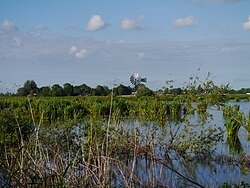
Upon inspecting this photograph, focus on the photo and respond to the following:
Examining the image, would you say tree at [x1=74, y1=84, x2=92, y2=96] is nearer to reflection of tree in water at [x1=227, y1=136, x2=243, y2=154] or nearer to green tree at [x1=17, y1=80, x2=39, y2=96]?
green tree at [x1=17, y1=80, x2=39, y2=96]

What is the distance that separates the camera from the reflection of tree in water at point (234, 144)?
1233 centimetres

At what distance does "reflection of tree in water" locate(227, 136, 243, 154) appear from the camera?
12334 millimetres

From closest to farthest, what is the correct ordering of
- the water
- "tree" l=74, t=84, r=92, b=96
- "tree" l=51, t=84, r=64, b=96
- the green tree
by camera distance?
the water
the green tree
"tree" l=74, t=84, r=92, b=96
"tree" l=51, t=84, r=64, b=96

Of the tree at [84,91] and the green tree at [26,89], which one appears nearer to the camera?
the green tree at [26,89]

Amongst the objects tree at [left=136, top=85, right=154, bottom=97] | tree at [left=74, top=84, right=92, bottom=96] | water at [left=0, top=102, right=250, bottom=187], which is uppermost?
tree at [left=74, top=84, right=92, bottom=96]

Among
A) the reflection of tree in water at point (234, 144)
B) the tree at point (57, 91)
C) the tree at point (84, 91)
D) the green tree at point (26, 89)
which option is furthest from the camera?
the tree at point (57, 91)

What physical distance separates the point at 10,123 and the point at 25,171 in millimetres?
5503

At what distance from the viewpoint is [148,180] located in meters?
6.39

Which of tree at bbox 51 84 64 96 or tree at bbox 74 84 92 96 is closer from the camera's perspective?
tree at bbox 74 84 92 96

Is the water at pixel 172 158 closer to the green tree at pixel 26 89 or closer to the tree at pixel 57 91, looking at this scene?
the green tree at pixel 26 89

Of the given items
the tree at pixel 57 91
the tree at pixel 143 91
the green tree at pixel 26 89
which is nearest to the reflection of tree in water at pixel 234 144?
the tree at pixel 143 91

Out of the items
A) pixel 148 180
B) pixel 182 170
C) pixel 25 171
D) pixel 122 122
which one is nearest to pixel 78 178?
pixel 25 171

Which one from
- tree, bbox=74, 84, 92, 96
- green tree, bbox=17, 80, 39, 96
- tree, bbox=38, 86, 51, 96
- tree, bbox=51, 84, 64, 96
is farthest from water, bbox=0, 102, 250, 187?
tree, bbox=51, 84, 64, 96

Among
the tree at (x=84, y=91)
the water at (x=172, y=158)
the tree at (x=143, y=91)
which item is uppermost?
the tree at (x=84, y=91)
